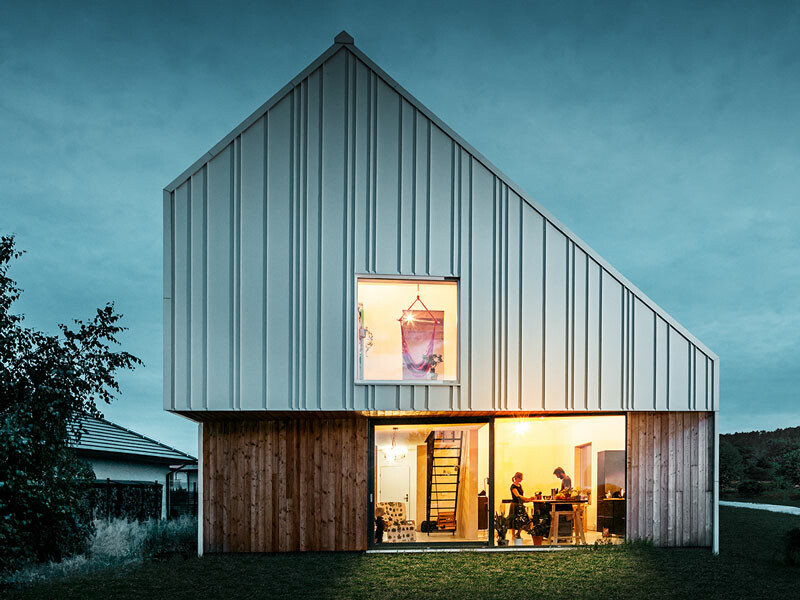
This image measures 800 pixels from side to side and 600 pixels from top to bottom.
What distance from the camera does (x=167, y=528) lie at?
47.5 feet

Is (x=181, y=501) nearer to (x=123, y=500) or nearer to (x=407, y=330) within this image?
(x=123, y=500)

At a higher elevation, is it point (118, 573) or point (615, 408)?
point (615, 408)

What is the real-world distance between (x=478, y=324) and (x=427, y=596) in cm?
460

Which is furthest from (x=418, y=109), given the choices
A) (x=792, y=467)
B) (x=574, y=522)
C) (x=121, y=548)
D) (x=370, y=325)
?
(x=792, y=467)

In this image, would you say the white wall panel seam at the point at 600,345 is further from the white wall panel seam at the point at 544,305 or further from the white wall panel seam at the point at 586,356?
the white wall panel seam at the point at 544,305

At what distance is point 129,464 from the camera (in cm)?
2062

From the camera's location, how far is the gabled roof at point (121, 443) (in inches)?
702

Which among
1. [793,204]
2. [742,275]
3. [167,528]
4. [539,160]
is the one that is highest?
[539,160]

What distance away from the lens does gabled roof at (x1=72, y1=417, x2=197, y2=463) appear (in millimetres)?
17828

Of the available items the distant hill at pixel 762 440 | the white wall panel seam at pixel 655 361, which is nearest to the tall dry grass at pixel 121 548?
the white wall panel seam at pixel 655 361

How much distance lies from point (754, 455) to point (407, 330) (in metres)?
26.5

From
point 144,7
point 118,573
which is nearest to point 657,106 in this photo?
point 144,7

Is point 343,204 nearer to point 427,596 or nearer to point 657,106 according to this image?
point 427,596

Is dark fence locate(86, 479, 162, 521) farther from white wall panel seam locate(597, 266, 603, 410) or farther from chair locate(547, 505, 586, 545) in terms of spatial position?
white wall panel seam locate(597, 266, 603, 410)
